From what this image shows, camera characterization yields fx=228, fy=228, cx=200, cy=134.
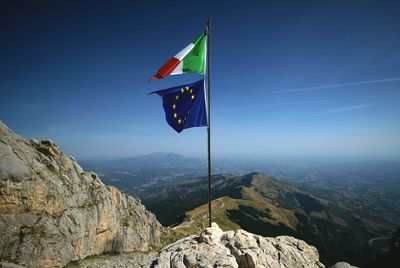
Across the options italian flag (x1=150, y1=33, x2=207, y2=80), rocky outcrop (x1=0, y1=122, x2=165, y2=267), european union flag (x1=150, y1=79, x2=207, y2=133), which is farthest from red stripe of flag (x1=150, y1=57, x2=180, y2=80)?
rocky outcrop (x1=0, y1=122, x2=165, y2=267)

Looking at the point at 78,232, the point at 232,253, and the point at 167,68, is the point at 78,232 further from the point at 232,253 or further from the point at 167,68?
the point at 167,68

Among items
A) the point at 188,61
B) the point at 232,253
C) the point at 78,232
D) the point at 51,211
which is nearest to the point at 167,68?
the point at 188,61

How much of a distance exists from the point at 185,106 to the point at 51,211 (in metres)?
59.8

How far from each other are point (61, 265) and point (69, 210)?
1454 cm

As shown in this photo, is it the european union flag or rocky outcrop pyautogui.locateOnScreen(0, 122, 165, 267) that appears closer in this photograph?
the european union flag

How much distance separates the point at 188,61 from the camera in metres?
19.8

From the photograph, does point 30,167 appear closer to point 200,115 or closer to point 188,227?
point 200,115

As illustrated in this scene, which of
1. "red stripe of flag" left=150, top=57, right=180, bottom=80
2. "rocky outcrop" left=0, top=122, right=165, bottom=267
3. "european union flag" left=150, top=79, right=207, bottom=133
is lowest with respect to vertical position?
"rocky outcrop" left=0, top=122, right=165, bottom=267

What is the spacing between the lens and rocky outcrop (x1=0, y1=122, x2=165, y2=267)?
50969mm

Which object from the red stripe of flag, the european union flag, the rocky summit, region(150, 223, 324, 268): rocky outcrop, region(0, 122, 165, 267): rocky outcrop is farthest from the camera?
region(0, 122, 165, 267): rocky outcrop

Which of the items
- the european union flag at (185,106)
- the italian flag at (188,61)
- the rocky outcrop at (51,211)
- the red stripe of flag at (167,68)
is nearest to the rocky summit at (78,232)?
the rocky outcrop at (51,211)

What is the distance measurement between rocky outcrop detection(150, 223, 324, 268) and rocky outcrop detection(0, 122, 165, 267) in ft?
159

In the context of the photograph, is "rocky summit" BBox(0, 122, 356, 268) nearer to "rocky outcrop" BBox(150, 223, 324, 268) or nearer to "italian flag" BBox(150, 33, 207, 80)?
"rocky outcrop" BBox(150, 223, 324, 268)

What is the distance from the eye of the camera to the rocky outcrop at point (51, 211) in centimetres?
5097
